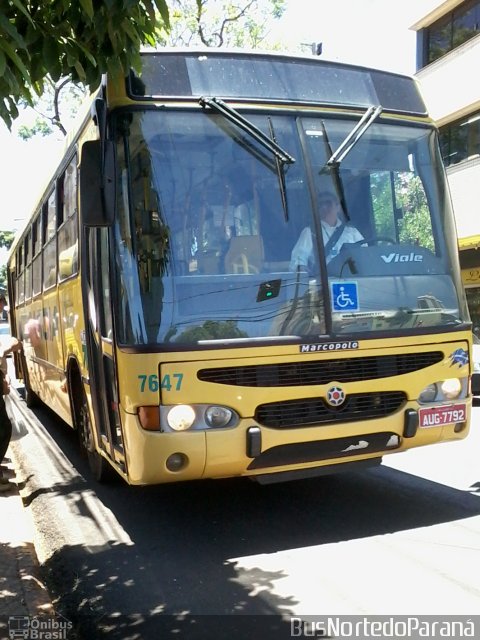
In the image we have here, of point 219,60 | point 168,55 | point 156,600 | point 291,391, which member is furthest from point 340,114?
point 156,600

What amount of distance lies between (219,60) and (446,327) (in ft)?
8.60

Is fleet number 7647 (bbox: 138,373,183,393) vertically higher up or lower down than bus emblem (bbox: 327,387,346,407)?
higher up

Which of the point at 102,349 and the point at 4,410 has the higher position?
the point at 102,349

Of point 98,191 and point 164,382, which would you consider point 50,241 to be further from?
point 164,382

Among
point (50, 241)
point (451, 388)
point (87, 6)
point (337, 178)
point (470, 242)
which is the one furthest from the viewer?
point (470, 242)

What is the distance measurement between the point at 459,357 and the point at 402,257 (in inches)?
34.7

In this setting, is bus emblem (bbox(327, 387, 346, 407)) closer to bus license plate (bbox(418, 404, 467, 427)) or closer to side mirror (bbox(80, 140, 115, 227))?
bus license plate (bbox(418, 404, 467, 427))

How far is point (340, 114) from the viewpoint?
5.37 m

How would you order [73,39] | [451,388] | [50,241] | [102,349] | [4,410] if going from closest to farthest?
[73,39] < [451,388] < [102,349] < [4,410] < [50,241]

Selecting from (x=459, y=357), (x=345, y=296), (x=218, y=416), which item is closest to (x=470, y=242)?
(x=459, y=357)

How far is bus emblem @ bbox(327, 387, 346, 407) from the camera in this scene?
16.2 ft

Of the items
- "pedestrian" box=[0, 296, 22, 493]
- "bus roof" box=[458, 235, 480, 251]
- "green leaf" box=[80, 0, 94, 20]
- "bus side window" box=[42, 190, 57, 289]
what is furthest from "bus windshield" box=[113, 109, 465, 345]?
"bus roof" box=[458, 235, 480, 251]

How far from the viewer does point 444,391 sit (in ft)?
17.5

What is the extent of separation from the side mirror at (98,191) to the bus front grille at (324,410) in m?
1.66
